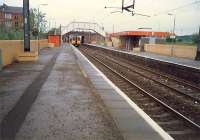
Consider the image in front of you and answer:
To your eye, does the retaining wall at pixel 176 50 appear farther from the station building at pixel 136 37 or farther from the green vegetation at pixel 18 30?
the green vegetation at pixel 18 30

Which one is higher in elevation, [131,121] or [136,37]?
[136,37]

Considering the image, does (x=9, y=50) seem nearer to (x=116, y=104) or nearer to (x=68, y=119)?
(x=116, y=104)

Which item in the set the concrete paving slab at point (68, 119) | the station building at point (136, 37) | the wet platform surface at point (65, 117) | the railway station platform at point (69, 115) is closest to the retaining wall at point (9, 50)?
the railway station platform at point (69, 115)

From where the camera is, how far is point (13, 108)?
11.4m

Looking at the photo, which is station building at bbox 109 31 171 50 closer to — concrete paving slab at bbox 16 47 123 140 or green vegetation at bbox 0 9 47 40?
green vegetation at bbox 0 9 47 40

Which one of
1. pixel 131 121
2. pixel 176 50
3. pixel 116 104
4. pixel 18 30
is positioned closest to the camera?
pixel 131 121

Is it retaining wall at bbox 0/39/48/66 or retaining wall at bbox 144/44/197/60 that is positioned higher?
retaining wall at bbox 0/39/48/66

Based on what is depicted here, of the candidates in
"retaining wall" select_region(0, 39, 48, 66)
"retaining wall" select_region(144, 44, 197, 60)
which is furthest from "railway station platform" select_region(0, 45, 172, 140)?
"retaining wall" select_region(144, 44, 197, 60)

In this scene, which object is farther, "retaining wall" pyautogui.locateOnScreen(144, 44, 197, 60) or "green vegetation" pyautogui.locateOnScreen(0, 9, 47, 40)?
"retaining wall" pyautogui.locateOnScreen(144, 44, 197, 60)

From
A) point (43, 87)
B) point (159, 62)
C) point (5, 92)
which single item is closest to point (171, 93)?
point (43, 87)

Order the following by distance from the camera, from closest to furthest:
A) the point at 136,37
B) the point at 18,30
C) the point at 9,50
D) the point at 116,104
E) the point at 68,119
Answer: the point at 68,119 → the point at 116,104 → the point at 9,50 → the point at 18,30 → the point at 136,37

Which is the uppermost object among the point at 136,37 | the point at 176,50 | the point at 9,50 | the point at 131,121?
the point at 136,37

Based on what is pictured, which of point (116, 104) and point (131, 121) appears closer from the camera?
point (131, 121)

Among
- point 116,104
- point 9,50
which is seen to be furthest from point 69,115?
point 9,50
